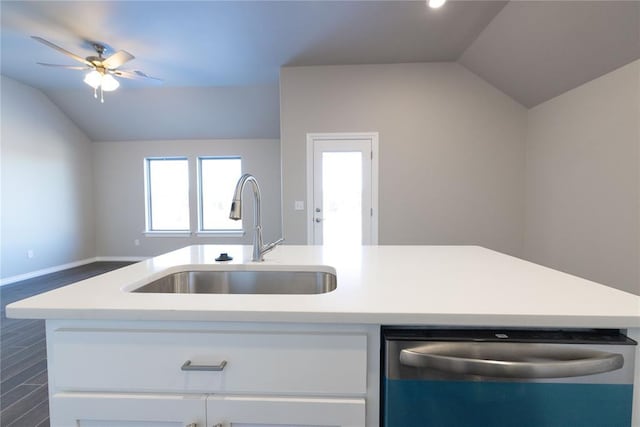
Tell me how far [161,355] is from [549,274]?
1202mm

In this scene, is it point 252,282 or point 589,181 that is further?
point 589,181

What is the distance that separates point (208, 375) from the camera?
2.22 ft

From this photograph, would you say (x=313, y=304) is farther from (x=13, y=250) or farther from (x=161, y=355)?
(x=13, y=250)

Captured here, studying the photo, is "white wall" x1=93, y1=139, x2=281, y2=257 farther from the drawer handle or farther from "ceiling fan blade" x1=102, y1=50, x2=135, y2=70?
the drawer handle

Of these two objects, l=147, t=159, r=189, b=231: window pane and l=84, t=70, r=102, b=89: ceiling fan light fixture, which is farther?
l=147, t=159, r=189, b=231: window pane

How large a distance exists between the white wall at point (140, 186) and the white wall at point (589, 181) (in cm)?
397

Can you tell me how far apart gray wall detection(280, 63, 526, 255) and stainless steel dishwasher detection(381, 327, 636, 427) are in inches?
125

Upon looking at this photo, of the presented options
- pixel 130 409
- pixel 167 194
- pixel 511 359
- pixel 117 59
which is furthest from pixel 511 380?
pixel 167 194

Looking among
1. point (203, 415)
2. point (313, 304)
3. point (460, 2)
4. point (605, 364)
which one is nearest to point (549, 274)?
point (605, 364)

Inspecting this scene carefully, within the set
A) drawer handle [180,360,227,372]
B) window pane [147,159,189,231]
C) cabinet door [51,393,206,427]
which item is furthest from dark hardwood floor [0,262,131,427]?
window pane [147,159,189,231]

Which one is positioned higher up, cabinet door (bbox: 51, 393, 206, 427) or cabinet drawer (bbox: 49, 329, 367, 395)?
cabinet drawer (bbox: 49, 329, 367, 395)

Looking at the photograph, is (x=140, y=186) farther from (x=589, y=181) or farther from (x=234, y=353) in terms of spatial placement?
(x=589, y=181)

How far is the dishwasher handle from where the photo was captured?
0.60 m

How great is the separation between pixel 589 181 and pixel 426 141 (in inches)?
64.8
